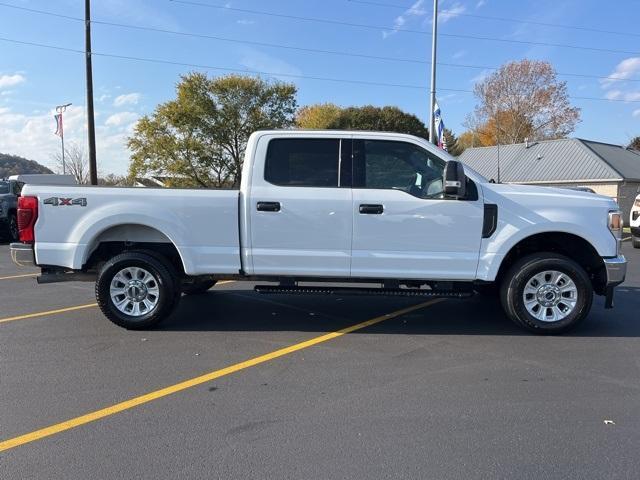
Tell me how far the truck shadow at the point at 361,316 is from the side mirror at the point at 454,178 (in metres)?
1.61

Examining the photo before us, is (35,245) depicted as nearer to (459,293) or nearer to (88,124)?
(459,293)

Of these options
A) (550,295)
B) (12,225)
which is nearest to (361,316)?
(550,295)

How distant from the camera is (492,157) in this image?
41.1 m

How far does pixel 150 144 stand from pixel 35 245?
33.1m

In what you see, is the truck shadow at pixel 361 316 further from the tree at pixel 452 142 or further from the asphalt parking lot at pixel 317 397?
the tree at pixel 452 142

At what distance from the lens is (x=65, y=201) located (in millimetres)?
5723

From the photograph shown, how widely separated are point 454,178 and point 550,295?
1.72 metres

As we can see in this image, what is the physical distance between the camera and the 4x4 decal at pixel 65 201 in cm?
571

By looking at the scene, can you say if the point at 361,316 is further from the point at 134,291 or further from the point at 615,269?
the point at 615,269

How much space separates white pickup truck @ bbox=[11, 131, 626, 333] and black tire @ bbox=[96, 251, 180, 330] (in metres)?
0.01

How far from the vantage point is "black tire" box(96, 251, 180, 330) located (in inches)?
227

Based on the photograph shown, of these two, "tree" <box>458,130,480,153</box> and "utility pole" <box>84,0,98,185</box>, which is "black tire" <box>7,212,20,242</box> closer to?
"utility pole" <box>84,0,98,185</box>

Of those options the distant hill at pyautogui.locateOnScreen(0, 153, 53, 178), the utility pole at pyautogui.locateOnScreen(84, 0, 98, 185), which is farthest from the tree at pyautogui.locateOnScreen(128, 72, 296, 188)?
the distant hill at pyautogui.locateOnScreen(0, 153, 53, 178)

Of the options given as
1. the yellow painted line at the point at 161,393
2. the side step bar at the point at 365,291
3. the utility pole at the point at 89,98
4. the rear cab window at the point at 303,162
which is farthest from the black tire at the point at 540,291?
the utility pole at the point at 89,98
